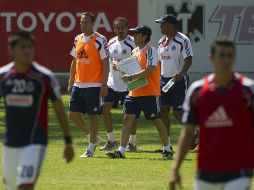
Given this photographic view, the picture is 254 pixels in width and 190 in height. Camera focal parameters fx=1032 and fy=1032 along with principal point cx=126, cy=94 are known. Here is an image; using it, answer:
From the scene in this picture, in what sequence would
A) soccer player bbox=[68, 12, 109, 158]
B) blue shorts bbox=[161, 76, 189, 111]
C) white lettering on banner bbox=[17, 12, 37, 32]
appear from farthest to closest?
white lettering on banner bbox=[17, 12, 37, 32]
blue shorts bbox=[161, 76, 189, 111]
soccer player bbox=[68, 12, 109, 158]

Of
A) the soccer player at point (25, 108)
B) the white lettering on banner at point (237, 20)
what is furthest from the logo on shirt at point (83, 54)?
the white lettering on banner at point (237, 20)

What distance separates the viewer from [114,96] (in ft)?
59.0

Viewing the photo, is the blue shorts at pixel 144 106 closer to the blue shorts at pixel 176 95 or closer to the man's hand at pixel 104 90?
the man's hand at pixel 104 90

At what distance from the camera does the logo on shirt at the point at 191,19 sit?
3059cm

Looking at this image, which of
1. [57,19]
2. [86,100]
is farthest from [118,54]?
[57,19]

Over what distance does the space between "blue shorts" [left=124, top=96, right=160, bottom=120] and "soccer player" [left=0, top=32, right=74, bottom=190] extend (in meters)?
6.62

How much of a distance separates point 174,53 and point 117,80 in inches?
56.0

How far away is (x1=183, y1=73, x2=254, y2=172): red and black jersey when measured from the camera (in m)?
8.37

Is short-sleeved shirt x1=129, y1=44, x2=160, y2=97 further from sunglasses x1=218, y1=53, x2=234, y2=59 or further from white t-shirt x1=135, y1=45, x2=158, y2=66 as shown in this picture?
sunglasses x1=218, y1=53, x2=234, y2=59

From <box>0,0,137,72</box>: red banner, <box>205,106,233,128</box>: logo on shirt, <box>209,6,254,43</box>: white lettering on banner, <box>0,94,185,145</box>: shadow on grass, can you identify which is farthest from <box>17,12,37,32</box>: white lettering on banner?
<box>205,106,233,128</box>: logo on shirt

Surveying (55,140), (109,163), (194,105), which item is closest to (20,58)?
(194,105)

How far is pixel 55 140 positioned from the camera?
755 inches

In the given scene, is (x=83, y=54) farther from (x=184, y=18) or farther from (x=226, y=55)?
(x=184, y=18)

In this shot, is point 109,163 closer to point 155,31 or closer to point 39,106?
point 39,106
